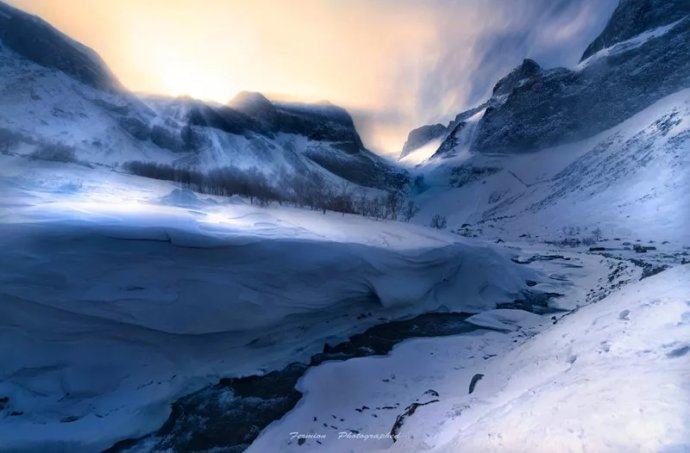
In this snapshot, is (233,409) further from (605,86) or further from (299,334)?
(605,86)

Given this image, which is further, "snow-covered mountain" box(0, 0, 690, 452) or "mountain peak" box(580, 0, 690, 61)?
"mountain peak" box(580, 0, 690, 61)

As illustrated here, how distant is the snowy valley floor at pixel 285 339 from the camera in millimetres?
3479

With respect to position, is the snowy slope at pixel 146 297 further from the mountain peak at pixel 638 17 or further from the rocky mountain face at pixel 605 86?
the mountain peak at pixel 638 17

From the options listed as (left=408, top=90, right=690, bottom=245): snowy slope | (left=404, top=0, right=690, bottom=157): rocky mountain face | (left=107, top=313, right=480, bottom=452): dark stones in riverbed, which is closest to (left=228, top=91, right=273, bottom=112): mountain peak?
(left=408, top=90, right=690, bottom=245): snowy slope

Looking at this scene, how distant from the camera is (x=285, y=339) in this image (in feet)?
28.6

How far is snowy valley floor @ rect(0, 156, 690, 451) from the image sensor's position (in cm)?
348

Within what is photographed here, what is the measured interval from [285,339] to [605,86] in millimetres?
77799

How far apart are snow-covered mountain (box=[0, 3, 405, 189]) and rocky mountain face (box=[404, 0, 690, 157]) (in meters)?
29.9

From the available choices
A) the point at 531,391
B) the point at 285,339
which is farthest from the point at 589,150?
the point at 531,391

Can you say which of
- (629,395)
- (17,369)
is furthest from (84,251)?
(629,395)

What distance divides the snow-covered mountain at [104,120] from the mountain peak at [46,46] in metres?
0.14

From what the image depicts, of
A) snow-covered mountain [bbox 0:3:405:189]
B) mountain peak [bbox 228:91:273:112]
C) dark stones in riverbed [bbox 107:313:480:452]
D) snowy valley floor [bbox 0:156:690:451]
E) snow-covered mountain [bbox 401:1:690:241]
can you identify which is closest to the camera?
snowy valley floor [bbox 0:156:690:451]

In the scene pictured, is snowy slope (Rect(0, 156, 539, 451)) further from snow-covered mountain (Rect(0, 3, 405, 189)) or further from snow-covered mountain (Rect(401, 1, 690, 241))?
snow-covered mountain (Rect(0, 3, 405, 189))

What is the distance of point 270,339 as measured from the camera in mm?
8508
